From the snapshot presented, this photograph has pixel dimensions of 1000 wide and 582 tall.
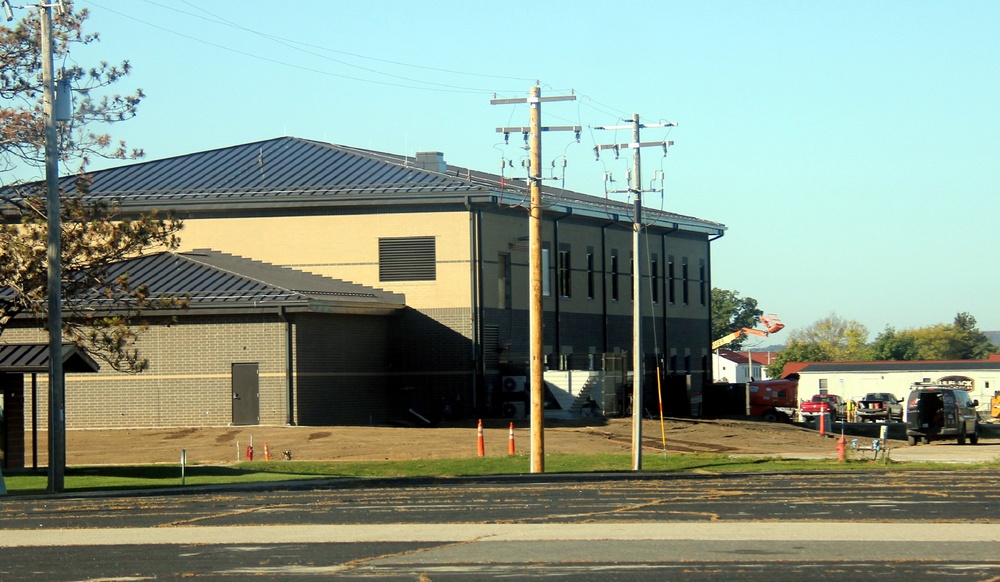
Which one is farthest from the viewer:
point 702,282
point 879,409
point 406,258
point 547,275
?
point 879,409

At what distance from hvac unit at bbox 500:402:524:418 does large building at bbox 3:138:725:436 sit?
25 centimetres

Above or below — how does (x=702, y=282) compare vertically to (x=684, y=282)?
above

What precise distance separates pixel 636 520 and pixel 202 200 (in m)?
35.1

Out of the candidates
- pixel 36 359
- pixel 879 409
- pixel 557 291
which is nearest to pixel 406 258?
pixel 557 291

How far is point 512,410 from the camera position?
47.8m

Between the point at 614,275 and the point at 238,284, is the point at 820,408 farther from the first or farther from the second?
the point at 238,284

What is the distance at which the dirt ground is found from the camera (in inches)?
1430

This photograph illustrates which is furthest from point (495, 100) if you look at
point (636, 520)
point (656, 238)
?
point (656, 238)

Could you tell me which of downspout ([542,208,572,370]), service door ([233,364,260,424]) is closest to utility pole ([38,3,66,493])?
service door ([233,364,260,424])

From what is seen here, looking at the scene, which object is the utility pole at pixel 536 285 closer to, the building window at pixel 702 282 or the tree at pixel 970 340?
the building window at pixel 702 282

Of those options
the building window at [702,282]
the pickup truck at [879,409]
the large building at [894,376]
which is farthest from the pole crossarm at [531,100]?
the large building at [894,376]

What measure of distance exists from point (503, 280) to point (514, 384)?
4.00m

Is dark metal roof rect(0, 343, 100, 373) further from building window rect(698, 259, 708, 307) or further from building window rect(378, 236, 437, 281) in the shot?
building window rect(698, 259, 708, 307)

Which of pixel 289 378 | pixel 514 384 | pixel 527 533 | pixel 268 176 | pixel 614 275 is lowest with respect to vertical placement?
pixel 527 533
